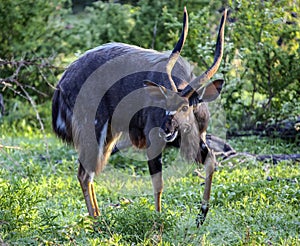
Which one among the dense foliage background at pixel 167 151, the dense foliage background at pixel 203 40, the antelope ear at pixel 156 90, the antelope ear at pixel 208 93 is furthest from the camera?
the dense foliage background at pixel 203 40

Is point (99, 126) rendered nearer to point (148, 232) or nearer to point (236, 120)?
point (148, 232)

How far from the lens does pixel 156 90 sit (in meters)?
5.84

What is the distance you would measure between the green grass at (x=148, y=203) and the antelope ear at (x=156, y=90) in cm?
103

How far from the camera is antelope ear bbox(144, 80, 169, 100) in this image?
5735 mm

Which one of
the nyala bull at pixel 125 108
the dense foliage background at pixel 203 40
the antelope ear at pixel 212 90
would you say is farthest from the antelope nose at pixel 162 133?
the dense foliage background at pixel 203 40

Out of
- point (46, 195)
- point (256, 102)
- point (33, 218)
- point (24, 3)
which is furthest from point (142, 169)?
point (24, 3)

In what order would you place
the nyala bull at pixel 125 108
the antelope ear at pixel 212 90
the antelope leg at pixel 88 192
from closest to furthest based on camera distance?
the antelope ear at pixel 212 90 → the nyala bull at pixel 125 108 → the antelope leg at pixel 88 192

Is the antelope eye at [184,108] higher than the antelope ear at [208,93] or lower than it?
lower

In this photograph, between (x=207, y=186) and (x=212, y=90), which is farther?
(x=207, y=186)

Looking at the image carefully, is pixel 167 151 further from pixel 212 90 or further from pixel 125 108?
pixel 212 90

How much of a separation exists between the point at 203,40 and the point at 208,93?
12.5ft

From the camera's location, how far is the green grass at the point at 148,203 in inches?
198

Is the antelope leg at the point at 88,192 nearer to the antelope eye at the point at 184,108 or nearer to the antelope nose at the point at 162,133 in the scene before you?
the antelope nose at the point at 162,133

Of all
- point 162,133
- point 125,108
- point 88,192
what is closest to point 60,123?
point 125,108
